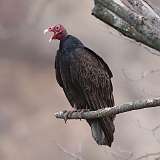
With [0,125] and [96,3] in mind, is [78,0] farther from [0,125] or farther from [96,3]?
[96,3]

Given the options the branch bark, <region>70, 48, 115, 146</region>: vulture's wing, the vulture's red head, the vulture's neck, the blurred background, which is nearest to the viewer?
the branch bark

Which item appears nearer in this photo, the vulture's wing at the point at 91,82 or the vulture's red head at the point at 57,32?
the vulture's wing at the point at 91,82

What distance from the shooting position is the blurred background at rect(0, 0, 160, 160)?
10.4m

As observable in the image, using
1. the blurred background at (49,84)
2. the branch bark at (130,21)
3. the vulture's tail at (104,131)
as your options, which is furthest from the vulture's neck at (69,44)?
the blurred background at (49,84)

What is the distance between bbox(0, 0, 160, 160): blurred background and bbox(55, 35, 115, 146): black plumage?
406cm

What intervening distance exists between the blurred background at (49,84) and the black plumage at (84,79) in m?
4.06

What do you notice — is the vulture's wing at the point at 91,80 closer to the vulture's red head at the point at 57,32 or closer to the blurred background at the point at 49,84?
the vulture's red head at the point at 57,32

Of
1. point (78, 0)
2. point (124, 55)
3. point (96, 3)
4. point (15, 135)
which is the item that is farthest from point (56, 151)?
point (96, 3)

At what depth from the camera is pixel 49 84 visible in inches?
503

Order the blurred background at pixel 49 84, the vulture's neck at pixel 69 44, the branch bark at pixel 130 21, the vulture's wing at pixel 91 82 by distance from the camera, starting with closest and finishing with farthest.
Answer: the branch bark at pixel 130 21 → the vulture's wing at pixel 91 82 → the vulture's neck at pixel 69 44 → the blurred background at pixel 49 84

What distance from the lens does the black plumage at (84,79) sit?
4.84 metres

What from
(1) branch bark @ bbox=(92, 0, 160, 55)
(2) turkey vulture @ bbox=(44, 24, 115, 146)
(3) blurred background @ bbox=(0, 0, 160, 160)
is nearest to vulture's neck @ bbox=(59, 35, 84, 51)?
(2) turkey vulture @ bbox=(44, 24, 115, 146)

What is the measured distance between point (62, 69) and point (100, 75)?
25 centimetres

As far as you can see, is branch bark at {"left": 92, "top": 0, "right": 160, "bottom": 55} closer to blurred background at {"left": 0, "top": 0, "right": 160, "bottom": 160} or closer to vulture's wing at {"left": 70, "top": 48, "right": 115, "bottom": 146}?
vulture's wing at {"left": 70, "top": 48, "right": 115, "bottom": 146}
